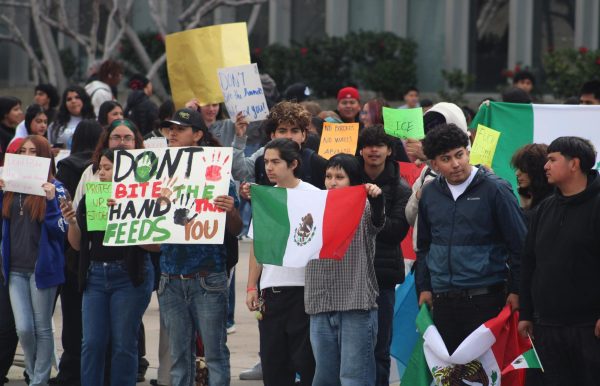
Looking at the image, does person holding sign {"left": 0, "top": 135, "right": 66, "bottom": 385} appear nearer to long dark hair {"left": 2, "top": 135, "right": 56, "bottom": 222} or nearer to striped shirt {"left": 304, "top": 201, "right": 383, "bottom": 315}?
long dark hair {"left": 2, "top": 135, "right": 56, "bottom": 222}

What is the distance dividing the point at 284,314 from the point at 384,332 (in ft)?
3.21

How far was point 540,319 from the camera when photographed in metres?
7.49

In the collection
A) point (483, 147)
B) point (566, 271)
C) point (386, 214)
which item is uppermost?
point (483, 147)

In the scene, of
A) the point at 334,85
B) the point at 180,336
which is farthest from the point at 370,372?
the point at 334,85

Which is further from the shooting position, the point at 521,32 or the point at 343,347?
the point at 521,32

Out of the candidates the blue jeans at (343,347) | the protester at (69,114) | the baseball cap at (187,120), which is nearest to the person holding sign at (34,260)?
the baseball cap at (187,120)

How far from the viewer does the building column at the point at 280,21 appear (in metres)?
27.9

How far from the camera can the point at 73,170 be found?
9.93 meters

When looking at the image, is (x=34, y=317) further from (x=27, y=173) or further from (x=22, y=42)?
(x=22, y=42)

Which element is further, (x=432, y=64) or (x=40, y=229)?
(x=432, y=64)

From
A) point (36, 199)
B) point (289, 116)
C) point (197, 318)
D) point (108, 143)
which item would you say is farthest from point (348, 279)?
point (36, 199)

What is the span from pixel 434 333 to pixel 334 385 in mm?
671

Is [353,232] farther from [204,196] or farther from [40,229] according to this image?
[40,229]

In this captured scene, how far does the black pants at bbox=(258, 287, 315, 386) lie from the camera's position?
318 inches
